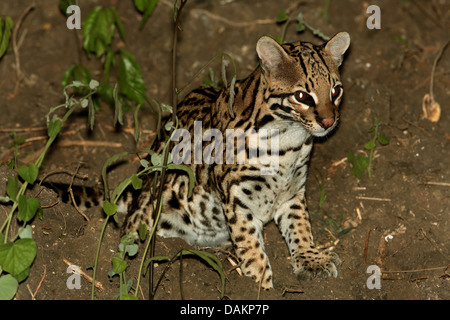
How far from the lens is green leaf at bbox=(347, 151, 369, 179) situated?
601 cm

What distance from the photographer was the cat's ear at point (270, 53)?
4.80 m

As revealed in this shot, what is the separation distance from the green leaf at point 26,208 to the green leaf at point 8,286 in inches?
14.6

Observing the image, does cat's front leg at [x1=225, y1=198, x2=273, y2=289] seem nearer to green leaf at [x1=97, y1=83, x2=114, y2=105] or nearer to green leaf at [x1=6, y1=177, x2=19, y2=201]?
green leaf at [x1=6, y1=177, x2=19, y2=201]

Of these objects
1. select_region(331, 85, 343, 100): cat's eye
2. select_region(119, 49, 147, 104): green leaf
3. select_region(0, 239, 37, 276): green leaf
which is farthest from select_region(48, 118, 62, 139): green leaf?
select_region(119, 49, 147, 104): green leaf

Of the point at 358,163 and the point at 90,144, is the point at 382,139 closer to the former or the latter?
the point at 358,163

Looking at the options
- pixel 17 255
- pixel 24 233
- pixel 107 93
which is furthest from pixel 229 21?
pixel 17 255

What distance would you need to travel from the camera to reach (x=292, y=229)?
557cm

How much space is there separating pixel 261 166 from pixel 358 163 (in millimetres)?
1295

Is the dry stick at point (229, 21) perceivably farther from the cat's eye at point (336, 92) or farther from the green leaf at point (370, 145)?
the cat's eye at point (336, 92)

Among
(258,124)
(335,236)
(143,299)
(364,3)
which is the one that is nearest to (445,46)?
(364,3)

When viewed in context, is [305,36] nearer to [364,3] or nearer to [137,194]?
[364,3]

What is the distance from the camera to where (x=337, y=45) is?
5.09m

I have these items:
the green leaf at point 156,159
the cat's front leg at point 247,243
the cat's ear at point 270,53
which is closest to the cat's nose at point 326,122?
the cat's ear at point 270,53

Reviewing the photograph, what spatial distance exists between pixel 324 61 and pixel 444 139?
1.99 metres
